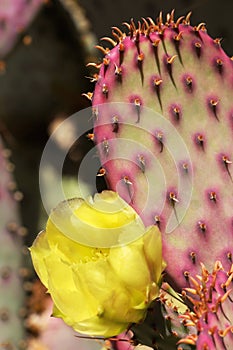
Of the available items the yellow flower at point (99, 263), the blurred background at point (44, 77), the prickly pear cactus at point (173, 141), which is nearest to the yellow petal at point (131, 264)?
the yellow flower at point (99, 263)

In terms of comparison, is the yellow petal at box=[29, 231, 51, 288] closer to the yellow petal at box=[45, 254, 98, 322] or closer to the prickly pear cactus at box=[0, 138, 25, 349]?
the yellow petal at box=[45, 254, 98, 322]

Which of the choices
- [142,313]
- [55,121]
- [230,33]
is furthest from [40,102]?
[142,313]

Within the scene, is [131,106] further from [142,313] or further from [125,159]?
[142,313]

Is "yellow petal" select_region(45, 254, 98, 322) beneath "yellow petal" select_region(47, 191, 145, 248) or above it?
beneath

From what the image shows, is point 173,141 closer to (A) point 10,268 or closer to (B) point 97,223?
(B) point 97,223

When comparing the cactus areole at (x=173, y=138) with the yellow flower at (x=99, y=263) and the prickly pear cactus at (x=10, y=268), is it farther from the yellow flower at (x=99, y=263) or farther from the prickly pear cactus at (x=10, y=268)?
the prickly pear cactus at (x=10, y=268)

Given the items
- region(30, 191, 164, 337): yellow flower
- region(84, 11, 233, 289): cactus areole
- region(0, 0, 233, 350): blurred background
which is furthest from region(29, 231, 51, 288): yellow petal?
region(0, 0, 233, 350): blurred background
